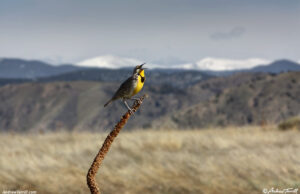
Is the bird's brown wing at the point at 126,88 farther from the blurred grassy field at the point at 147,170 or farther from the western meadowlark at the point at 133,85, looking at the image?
the blurred grassy field at the point at 147,170

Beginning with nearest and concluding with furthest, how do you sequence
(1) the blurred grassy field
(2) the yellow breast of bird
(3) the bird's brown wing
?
(2) the yellow breast of bird
(3) the bird's brown wing
(1) the blurred grassy field

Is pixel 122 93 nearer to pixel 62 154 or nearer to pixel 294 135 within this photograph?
pixel 62 154

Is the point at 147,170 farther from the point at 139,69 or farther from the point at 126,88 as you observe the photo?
the point at 139,69

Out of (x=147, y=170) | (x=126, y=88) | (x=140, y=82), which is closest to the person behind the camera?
(x=140, y=82)

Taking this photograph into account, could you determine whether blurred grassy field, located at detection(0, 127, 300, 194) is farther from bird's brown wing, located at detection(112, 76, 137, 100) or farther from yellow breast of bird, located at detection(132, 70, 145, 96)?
yellow breast of bird, located at detection(132, 70, 145, 96)

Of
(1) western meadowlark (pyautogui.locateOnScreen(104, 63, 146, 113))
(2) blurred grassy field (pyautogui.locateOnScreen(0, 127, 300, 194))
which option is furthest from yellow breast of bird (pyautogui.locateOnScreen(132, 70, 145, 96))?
(2) blurred grassy field (pyautogui.locateOnScreen(0, 127, 300, 194))

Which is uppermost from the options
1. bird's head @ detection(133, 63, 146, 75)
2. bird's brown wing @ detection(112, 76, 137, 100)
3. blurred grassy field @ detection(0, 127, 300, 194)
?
bird's head @ detection(133, 63, 146, 75)

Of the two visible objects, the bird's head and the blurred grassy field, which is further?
the blurred grassy field

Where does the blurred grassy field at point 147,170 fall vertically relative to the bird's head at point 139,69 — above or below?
below

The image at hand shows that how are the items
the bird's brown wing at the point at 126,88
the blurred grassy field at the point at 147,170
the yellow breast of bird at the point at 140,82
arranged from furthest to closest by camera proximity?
the blurred grassy field at the point at 147,170 < the bird's brown wing at the point at 126,88 < the yellow breast of bird at the point at 140,82

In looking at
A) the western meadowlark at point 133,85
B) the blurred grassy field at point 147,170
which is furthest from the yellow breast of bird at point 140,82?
the blurred grassy field at point 147,170

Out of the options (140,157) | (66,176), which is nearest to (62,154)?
(140,157)

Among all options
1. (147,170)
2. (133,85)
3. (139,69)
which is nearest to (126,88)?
(133,85)

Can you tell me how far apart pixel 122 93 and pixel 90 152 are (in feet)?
37.4
